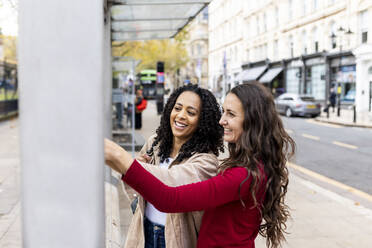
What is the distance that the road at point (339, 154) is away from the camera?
8.34m

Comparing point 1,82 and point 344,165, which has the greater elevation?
point 1,82

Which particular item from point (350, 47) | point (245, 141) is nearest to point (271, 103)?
point (245, 141)

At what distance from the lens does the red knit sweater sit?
1330mm

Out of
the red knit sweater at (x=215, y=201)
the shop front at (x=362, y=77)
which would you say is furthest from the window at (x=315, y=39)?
the red knit sweater at (x=215, y=201)

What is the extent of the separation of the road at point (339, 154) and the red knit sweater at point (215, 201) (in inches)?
154

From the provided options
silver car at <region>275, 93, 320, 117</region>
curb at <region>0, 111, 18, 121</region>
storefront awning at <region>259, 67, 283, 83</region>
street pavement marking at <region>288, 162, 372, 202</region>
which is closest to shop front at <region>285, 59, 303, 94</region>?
storefront awning at <region>259, 67, 283, 83</region>

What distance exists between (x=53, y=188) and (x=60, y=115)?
0.18m

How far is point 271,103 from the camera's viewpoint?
177 cm

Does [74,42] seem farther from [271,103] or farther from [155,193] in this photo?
[271,103]

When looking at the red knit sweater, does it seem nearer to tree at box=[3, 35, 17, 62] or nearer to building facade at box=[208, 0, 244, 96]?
tree at box=[3, 35, 17, 62]

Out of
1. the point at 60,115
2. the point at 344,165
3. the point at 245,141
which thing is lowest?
the point at 344,165

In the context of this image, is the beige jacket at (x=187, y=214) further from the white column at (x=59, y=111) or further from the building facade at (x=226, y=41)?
the building facade at (x=226, y=41)

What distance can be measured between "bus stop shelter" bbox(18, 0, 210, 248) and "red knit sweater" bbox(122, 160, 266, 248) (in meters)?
0.25

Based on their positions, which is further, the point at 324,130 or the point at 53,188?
the point at 324,130
